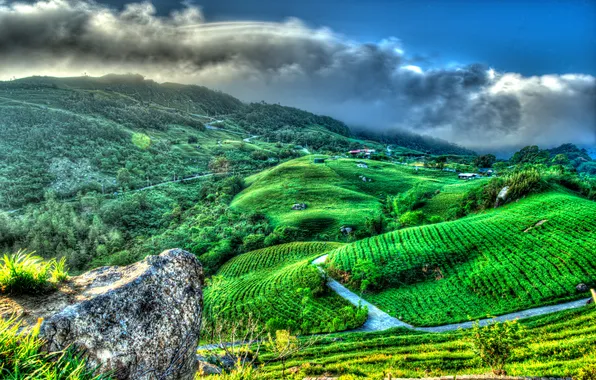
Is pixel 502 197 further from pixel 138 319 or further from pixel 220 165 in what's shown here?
pixel 220 165

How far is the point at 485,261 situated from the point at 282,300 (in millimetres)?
27393

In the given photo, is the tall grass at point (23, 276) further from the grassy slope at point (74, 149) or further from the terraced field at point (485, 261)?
the grassy slope at point (74, 149)

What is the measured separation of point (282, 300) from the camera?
136 ft

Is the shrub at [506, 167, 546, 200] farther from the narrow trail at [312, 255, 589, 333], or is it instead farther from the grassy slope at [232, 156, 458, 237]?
the narrow trail at [312, 255, 589, 333]

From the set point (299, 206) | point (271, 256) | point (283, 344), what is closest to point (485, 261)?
point (283, 344)

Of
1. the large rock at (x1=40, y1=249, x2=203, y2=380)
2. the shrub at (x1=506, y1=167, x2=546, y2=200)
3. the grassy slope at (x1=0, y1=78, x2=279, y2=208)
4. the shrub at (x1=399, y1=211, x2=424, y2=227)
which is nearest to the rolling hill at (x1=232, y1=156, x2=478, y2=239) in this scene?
the shrub at (x1=399, y1=211, x2=424, y2=227)

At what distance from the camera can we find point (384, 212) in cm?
9212

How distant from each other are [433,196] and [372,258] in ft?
215

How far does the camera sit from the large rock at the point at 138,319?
20.8 feet

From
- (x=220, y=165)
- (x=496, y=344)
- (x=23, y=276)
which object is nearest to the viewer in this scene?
(x=23, y=276)

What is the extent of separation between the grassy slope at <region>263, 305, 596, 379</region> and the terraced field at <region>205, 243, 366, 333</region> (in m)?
9.34

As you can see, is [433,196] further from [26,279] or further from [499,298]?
[26,279]

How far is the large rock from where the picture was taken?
6347mm

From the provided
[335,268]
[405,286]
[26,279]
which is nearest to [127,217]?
[335,268]
